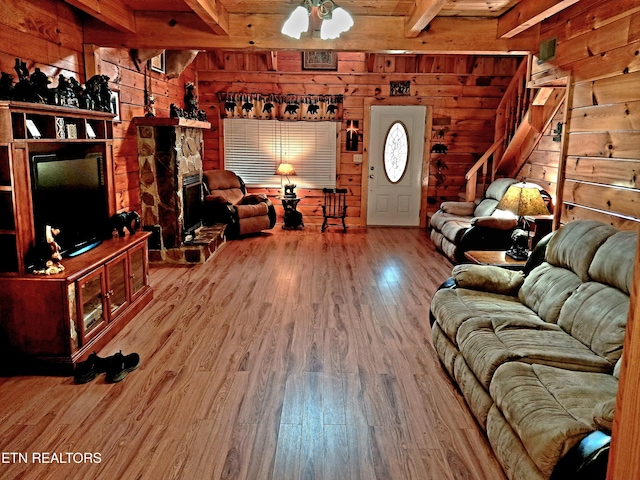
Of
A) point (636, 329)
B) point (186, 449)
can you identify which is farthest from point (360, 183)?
point (636, 329)

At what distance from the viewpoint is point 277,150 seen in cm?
830

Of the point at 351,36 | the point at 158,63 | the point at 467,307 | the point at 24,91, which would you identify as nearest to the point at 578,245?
the point at 467,307

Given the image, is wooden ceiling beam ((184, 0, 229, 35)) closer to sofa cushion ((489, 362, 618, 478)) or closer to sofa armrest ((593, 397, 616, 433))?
sofa cushion ((489, 362, 618, 478))

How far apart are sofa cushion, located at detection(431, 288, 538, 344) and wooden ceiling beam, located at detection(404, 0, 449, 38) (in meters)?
2.11

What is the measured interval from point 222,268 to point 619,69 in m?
4.22

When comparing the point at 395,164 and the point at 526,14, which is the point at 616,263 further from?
the point at 395,164

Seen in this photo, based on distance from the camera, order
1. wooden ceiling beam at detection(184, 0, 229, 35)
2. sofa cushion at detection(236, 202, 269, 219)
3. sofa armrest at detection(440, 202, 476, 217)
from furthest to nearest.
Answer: sofa cushion at detection(236, 202, 269, 219), sofa armrest at detection(440, 202, 476, 217), wooden ceiling beam at detection(184, 0, 229, 35)

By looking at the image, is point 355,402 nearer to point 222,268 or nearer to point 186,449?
point 186,449

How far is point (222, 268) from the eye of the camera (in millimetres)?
5645

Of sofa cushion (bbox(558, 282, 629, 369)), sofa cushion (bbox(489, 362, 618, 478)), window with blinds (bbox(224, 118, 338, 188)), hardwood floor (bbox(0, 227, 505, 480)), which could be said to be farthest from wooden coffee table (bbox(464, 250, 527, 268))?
window with blinds (bbox(224, 118, 338, 188))

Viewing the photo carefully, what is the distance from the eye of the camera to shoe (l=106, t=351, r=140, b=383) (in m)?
3.00

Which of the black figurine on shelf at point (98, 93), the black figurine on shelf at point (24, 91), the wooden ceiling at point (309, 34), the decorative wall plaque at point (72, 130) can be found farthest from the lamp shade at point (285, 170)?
the black figurine on shelf at point (24, 91)

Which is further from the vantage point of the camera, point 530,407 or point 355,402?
point 355,402

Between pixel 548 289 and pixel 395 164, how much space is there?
5.58 metres
